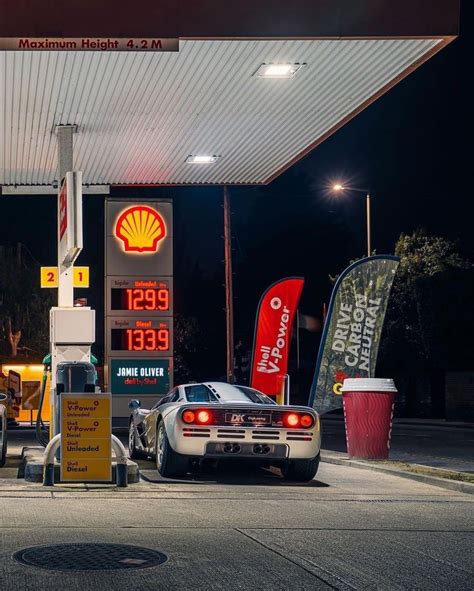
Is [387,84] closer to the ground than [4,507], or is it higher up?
higher up

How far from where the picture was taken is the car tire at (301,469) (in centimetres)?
1273

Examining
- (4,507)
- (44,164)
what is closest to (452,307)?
(44,164)

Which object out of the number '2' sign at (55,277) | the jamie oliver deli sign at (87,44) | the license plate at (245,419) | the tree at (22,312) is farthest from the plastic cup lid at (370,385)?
the tree at (22,312)

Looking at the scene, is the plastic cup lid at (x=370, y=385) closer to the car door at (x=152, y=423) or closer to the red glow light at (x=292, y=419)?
the car door at (x=152, y=423)

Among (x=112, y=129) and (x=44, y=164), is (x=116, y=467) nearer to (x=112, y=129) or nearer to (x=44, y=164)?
(x=112, y=129)

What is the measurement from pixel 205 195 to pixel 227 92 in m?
57.0

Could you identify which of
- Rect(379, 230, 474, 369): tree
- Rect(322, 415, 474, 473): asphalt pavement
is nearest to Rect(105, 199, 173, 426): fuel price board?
Rect(322, 415, 474, 473): asphalt pavement

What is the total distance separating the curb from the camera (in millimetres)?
12449

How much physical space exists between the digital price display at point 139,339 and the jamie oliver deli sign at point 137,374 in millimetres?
393

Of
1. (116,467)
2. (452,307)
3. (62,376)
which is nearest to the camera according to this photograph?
(116,467)

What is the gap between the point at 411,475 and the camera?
14070 mm

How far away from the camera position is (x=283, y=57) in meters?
12.8

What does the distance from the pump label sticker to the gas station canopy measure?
160 inches

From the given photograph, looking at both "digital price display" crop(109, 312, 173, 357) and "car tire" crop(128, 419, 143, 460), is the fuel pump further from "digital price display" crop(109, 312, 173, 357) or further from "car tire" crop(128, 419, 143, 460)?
"digital price display" crop(109, 312, 173, 357)
